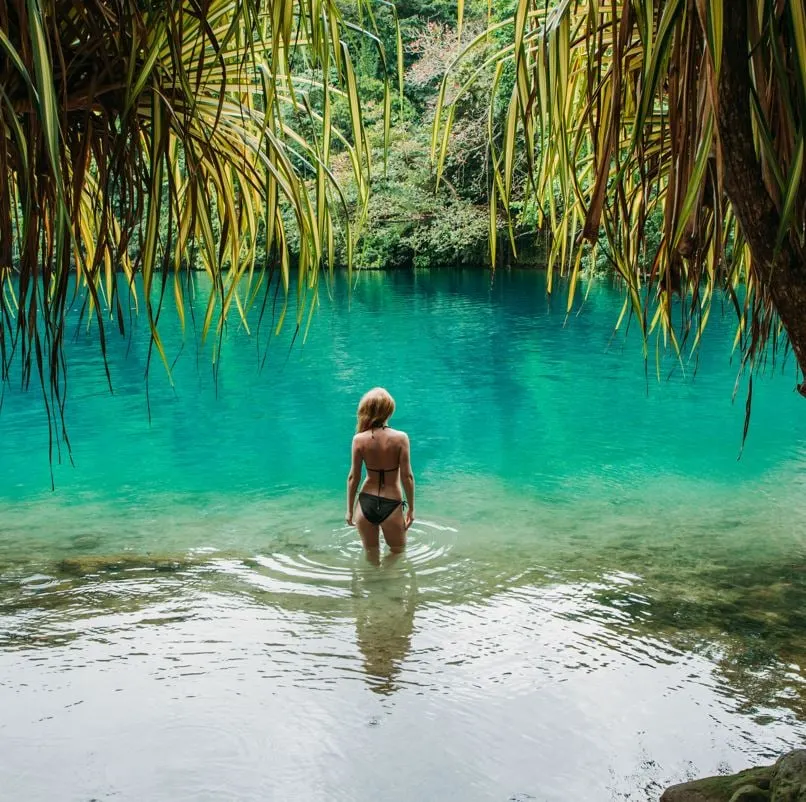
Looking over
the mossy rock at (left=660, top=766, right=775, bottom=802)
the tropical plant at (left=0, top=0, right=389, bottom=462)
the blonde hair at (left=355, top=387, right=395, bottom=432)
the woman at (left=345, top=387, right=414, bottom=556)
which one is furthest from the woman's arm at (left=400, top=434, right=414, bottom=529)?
the tropical plant at (left=0, top=0, right=389, bottom=462)

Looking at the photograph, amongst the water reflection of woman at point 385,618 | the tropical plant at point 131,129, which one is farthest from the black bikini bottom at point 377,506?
the tropical plant at point 131,129

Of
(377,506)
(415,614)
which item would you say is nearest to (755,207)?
(415,614)

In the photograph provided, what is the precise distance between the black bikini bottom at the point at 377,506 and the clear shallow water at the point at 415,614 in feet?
1.14

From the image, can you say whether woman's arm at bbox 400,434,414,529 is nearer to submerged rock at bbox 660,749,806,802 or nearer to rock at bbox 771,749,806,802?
submerged rock at bbox 660,749,806,802

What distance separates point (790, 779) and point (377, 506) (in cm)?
339

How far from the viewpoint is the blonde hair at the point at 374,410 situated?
543cm

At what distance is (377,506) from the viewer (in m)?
5.51

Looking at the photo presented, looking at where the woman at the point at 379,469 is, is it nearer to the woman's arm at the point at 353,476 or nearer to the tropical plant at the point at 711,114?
the woman's arm at the point at 353,476

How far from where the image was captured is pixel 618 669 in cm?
417

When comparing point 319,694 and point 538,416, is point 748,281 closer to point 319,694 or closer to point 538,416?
point 319,694

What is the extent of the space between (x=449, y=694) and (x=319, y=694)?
1.87 ft

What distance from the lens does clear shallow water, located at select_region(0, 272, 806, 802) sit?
3430 millimetres

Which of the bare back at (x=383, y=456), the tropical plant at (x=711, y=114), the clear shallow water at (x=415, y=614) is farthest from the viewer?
the bare back at (x=383, y=456)

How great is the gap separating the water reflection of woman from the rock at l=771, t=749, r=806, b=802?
1937mm
